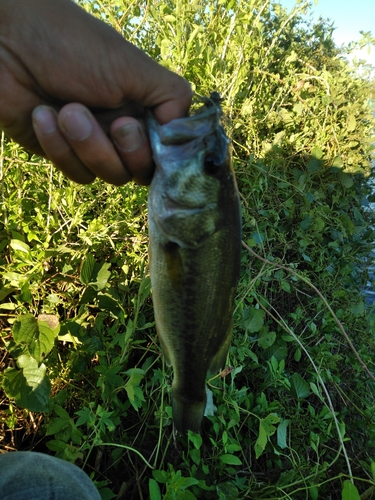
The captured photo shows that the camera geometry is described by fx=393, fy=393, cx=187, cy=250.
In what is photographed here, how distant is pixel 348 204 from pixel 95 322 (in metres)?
2.95

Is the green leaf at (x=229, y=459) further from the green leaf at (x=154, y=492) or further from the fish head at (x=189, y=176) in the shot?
the fish head at (x=189, y=176)

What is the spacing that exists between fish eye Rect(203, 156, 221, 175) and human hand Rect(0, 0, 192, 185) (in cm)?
28

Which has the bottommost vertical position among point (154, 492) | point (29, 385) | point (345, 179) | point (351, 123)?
point (154, 492)

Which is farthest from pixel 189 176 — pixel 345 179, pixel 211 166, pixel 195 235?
pixel 345 179

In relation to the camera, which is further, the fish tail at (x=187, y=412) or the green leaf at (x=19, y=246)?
the green leaf at (x=19, y=246)

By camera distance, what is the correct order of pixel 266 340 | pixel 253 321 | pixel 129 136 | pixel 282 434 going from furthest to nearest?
pixel 266 340 < pixel 253 321 < pixel 282 434 < pixel 129 136

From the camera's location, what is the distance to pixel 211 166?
144 cm

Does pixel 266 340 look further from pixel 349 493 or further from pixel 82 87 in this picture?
pixel 82 87

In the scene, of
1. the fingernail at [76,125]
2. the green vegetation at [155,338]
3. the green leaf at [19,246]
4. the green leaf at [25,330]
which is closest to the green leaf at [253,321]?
the green vegetation at [155,338]

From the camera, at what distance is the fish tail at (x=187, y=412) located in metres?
1.82

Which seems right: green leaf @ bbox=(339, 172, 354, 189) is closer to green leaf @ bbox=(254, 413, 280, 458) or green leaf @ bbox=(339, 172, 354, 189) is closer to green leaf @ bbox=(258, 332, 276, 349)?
green leaf @ bbox=(258, 332, 276, 349)

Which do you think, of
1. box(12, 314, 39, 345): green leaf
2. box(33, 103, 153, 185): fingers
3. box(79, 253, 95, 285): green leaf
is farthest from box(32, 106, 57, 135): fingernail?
box(12, 314, 39, 345): green leaf

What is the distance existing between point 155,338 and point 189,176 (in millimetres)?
1232

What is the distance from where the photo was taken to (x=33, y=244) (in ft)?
8.05
